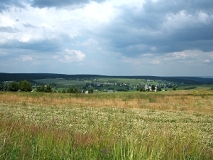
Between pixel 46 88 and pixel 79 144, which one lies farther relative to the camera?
pixel 46 88

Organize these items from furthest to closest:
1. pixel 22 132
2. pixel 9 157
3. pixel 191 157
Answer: pixel 22 132 < pixel 191 157 < pixel 9 157

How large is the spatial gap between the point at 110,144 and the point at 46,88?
355ft

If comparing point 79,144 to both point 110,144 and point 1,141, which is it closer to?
point 110,144

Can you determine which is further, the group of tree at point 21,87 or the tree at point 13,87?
the tree at point 13,87

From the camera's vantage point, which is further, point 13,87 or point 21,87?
point 13,87

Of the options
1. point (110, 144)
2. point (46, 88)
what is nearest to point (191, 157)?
point (110, 144)

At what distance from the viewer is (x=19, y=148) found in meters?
8.73

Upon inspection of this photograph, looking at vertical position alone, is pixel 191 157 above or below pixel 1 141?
below

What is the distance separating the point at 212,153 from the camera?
1052 centimetres

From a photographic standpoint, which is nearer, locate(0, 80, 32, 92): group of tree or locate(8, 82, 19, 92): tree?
locate(0, 80, 32, 92): group of tree

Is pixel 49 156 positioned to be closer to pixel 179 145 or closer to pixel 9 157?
pixel 9 157

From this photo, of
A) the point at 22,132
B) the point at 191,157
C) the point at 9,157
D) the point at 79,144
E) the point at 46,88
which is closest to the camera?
the point at 9,157

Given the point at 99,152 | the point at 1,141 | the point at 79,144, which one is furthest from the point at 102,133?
the point at 1,141

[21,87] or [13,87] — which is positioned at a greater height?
[21,87]
